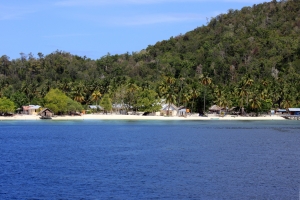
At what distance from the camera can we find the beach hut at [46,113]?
123m

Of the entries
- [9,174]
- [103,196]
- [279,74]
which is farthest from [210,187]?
[279,74]

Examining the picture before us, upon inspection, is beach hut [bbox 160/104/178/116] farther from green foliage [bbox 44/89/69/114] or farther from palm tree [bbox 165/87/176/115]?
green foliage [bbox 44/89/69/114]

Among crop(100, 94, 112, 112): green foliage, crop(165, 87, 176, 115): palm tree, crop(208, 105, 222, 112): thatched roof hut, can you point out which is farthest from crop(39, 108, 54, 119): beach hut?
crop(208, 105, 222, 112): thatched roof hut

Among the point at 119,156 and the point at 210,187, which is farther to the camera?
the point at 119,156

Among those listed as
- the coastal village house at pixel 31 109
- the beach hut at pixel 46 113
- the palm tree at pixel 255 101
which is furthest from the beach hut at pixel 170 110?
the coastal village house at pixel 31 109

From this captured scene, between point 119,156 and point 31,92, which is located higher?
point 31,92

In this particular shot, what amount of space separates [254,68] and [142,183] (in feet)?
488

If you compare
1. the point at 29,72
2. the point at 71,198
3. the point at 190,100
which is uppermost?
the point at 29,72

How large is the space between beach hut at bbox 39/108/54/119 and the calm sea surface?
56.7 metres

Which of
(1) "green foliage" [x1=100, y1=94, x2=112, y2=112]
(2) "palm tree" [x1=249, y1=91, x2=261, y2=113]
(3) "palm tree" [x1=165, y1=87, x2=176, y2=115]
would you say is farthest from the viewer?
(1) "green foliage" [x1=100, y1=94, x2=112, y2=112]

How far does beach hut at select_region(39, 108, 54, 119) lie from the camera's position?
12275 cm

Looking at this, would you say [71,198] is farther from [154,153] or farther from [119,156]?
[154,153]

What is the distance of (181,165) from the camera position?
4316 centimetres

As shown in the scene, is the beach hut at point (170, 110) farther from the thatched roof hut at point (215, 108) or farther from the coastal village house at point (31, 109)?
the coastal village house at point (31, 109)
